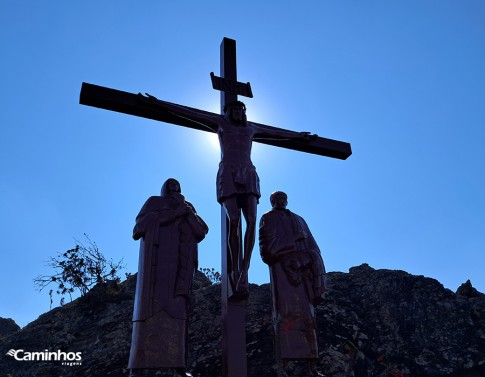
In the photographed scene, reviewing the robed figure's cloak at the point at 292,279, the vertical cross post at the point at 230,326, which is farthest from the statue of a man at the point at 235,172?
the robed figure's cloak at the point at 292,279

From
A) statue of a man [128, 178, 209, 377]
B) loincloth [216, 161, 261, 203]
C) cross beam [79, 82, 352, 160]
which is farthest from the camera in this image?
cross beam [79, 82, 352, 160]

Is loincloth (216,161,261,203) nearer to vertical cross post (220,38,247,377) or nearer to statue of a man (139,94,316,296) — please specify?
statue of a man (139,94,316,296)

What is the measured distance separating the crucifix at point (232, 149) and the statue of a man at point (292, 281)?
2.14ft

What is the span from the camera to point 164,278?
4555 millimetres

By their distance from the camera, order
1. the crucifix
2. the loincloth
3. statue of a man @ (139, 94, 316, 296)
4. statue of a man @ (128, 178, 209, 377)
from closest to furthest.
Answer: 1. statue of a man @ (128, 178, 209, 377)
2. the crucifix
3. statue of a man @ (139, 94, 316, 296)
4. the loincloth

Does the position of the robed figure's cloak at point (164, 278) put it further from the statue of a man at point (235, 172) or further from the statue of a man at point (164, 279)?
the statue of a man at point (235, 172)

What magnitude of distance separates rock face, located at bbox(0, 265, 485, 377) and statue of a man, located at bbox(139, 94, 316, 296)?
2.80 m

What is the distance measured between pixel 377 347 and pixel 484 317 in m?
2.06

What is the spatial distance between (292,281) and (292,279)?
23mm

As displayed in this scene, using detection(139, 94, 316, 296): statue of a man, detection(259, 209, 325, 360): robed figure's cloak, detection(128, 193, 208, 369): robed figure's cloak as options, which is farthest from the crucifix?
detection(259, 209, 325, 360): robed figure's cloak

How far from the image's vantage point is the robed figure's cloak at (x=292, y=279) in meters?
4.98

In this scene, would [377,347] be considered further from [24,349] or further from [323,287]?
[24,349]

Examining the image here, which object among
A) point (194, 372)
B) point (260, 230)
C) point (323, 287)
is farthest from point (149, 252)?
point (194, 372)

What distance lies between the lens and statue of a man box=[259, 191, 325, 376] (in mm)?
4961
